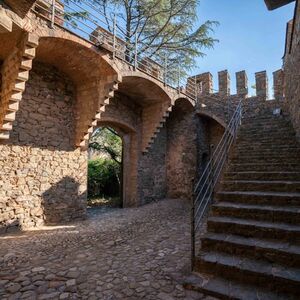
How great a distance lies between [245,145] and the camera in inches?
255

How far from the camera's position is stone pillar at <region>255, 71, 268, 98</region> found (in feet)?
31.2

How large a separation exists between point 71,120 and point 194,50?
6.40m

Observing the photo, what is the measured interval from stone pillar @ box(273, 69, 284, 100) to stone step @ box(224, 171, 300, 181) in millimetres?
5958

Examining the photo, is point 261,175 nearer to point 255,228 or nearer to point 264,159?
point 264,159

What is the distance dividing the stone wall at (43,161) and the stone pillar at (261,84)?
7.15 metres

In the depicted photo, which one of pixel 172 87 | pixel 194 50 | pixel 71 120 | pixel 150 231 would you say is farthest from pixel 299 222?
pixel 194 50

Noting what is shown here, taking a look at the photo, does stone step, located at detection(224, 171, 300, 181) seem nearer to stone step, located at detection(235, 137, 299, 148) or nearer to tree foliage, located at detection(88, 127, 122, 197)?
stone step, located at detection(235, 137, 299, 148)

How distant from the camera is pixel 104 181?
40.9 feet

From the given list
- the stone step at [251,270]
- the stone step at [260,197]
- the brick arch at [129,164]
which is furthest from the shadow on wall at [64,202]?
the stone step at [251,270]

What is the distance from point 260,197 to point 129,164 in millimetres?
6174

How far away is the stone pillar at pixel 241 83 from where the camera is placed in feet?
32.7

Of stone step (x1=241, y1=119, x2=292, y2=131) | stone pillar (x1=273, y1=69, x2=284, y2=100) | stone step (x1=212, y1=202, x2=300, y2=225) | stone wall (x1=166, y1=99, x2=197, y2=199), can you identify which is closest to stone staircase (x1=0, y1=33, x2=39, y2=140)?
stone step (x1=212, y1=202, x2=300, y2=225)

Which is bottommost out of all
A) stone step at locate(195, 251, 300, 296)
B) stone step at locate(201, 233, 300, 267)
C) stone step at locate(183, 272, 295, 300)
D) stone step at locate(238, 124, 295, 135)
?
stone step at locate(183, 272, 295, 300)

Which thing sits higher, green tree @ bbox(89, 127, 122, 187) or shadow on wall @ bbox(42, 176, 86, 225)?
green tree @ bbox(89, 127, 122, 187)
